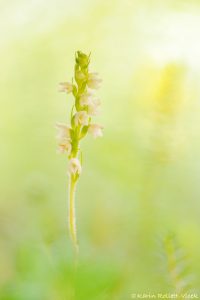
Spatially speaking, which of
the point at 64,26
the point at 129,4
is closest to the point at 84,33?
the point at 64,26

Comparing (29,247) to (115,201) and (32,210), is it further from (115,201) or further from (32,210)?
(115,201)

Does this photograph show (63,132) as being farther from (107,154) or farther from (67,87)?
(107,154)

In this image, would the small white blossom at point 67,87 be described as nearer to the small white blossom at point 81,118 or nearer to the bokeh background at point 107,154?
the small white blossom at point 81,118

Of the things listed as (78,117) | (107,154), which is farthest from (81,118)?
(107,154)

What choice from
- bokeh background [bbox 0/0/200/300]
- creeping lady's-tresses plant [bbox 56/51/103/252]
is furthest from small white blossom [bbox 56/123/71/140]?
bokeh background [bbox 0/0/200/300]

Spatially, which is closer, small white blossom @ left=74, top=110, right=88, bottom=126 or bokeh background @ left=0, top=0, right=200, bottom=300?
bokeh background @ left=0, top=0, right=200, bottom=300

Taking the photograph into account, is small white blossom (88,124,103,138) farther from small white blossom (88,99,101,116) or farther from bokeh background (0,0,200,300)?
bokeh background (0,0,200,300)

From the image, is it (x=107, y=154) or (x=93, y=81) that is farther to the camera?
(x=107, y=154)
